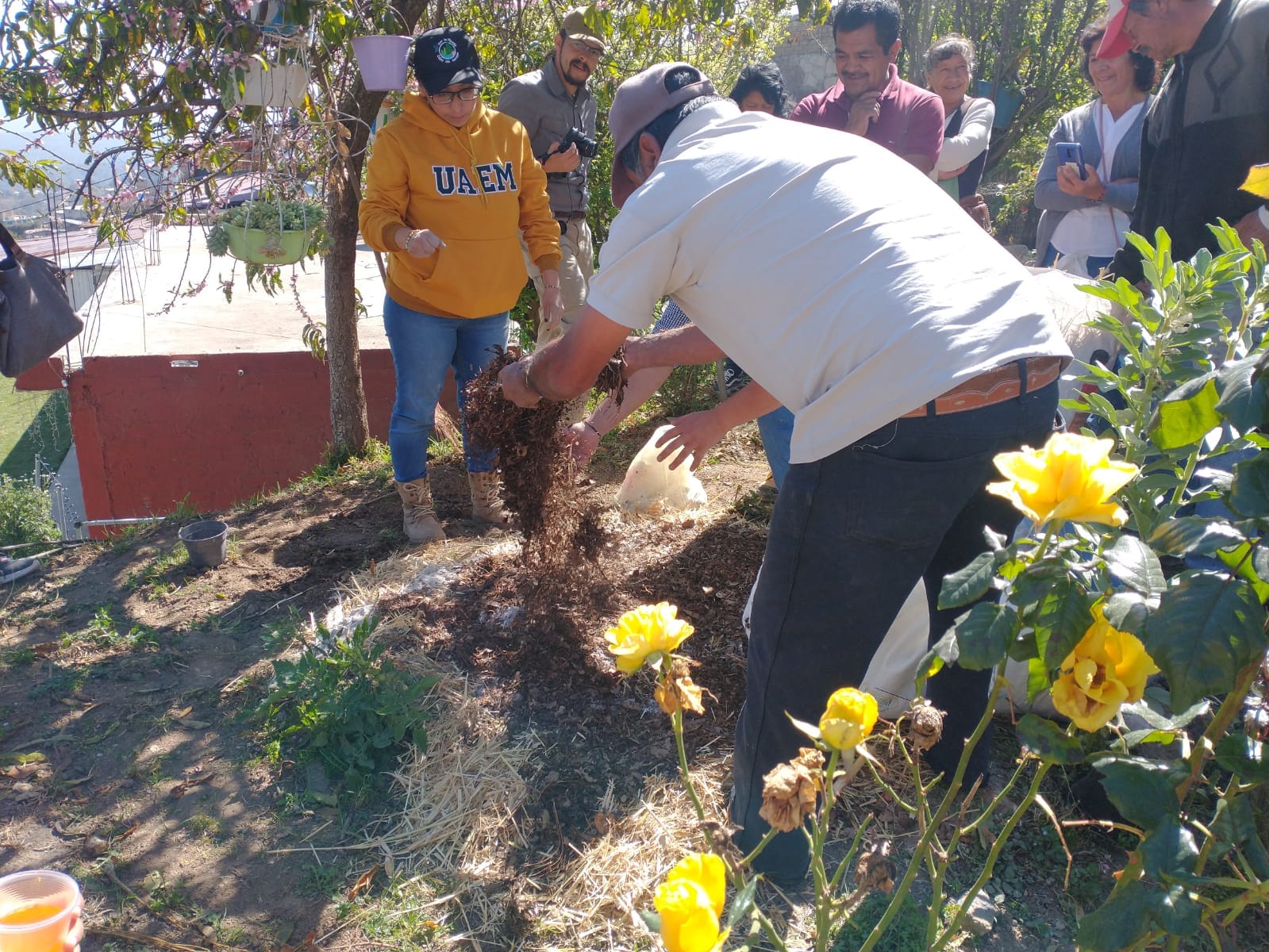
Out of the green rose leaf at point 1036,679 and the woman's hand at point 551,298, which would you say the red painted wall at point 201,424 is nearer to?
the woman's hand at point 551,298

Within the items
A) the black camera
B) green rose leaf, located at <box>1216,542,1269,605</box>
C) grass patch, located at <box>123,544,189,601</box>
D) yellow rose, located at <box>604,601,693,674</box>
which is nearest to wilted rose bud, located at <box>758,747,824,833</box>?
yellow rose, located at <box>604,601,693,674</box>

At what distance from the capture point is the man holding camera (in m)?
4.92

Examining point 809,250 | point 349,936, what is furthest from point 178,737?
point 809,250

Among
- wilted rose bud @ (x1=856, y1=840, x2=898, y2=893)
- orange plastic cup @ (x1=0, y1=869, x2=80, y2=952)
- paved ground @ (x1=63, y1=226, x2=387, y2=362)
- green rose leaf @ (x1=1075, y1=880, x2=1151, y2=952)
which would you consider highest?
green rose leaf @ (x1=1075, y1=880, x2=1151, y2=952)

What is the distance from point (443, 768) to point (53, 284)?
252cm

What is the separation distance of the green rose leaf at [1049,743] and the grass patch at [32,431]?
1225cm

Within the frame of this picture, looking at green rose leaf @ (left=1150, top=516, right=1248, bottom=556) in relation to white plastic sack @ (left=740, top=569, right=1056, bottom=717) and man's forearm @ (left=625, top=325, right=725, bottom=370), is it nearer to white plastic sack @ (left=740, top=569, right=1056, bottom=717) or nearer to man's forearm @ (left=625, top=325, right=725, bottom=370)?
man's forearm @ (left=625, top=325, right=725, bottom=370)

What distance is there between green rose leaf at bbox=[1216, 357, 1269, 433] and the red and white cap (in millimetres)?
3184

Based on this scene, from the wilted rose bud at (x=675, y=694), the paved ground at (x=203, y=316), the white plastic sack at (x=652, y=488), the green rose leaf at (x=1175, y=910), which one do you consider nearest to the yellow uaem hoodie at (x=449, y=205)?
the white plastic sack at (x=652, y=488)

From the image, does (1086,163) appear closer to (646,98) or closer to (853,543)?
(646,98)

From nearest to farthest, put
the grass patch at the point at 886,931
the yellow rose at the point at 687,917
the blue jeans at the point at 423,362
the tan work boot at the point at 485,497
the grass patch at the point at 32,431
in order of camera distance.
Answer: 1. the yellow rose at the point at 687,917
2. the grass patch at the point at 886,931
3. the blue jeans at the point at 423,362
4. the tan work boot at the point at 485,497
5. the grass patch at the point at 32,431

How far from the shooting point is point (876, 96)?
4.46 m

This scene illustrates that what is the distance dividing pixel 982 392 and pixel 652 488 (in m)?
2.73

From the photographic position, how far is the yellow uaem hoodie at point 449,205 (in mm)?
3934
